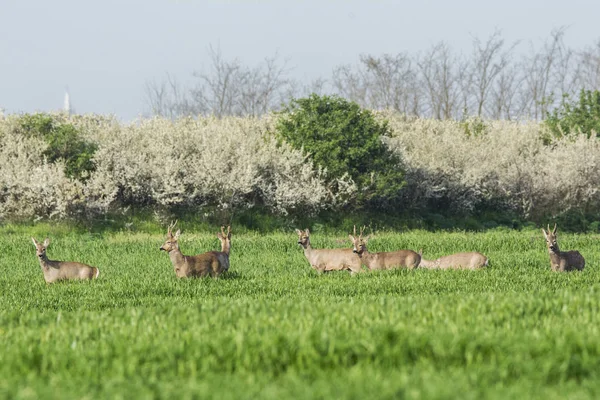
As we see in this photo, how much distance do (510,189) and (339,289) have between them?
28.9 m

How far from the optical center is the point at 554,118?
154 feet

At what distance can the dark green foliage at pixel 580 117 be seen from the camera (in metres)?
45.2

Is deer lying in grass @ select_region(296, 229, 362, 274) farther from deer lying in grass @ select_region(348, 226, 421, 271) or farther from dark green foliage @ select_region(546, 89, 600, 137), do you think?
dark green foliage @ select_region(546, 89, 600, 137)

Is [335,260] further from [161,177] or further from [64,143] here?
[64,143]

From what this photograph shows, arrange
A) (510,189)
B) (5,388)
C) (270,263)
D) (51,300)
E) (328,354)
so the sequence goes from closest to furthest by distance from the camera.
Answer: (5,388), (328,354), (51,300), (270,263), (510,189)

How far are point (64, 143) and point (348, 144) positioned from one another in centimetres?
1300

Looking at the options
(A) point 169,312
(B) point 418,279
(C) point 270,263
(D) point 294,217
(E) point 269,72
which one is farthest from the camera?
(E) point 269,72

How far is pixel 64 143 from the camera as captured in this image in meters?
35.5

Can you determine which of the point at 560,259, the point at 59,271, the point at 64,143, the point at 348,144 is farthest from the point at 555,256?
the point at 64,143

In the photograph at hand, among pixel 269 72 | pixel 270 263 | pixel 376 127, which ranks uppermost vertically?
pixel 269 72

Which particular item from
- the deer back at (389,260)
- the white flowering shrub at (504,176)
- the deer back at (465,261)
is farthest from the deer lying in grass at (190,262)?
the white flowering shrub at (504,176)

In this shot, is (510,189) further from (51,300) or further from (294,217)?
(51,300)

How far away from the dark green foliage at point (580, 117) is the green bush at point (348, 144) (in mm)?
13731

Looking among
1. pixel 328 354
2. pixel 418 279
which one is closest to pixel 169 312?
pixel 328 354
